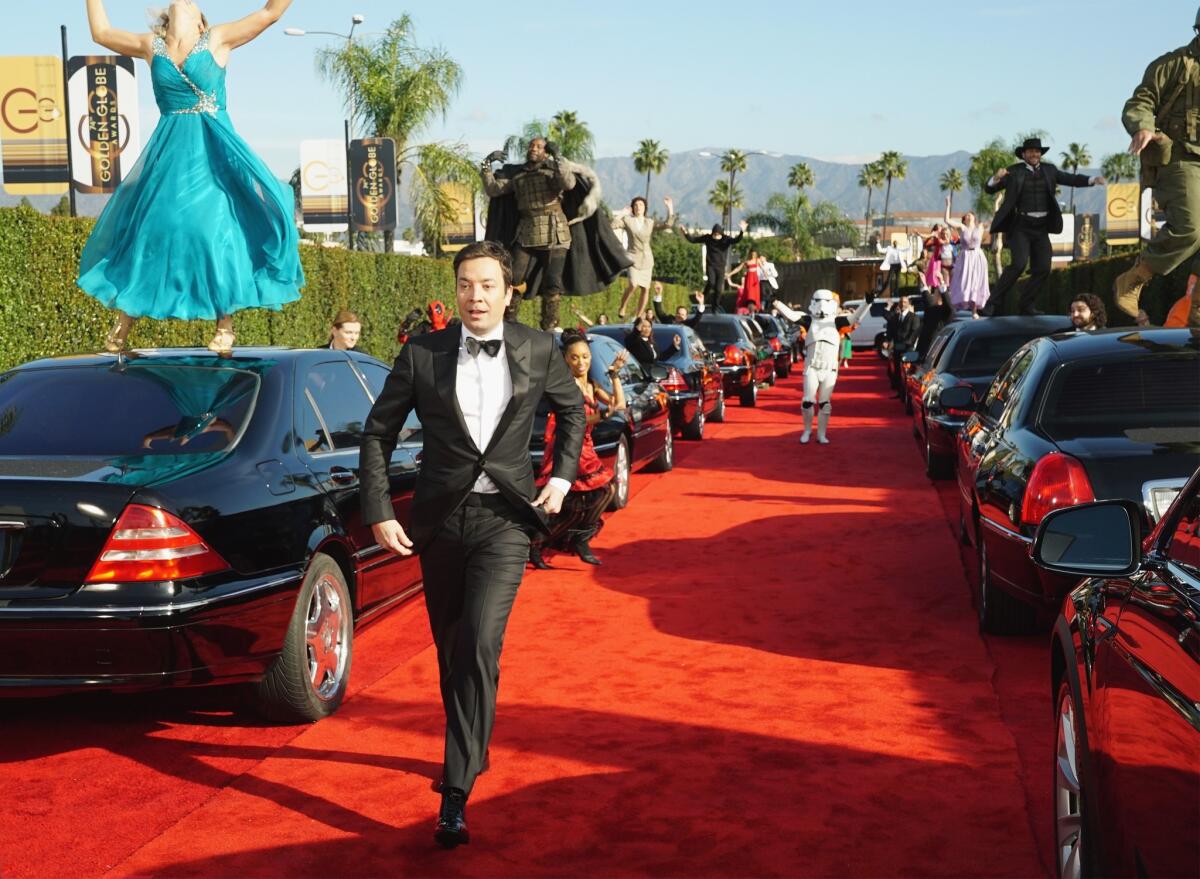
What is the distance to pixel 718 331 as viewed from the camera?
2580 cm

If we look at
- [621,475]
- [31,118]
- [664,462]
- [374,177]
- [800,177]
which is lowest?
[664,462]

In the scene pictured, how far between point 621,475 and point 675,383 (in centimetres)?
558

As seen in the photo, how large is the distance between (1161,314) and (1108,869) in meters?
17.9

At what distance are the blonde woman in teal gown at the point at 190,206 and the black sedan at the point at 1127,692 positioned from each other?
530 centimetres

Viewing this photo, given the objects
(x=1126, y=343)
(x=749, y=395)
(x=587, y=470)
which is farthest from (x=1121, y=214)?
(x=1126, y=343)

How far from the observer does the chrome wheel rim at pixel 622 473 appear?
42.5ft

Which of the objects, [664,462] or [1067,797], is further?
[664,462]

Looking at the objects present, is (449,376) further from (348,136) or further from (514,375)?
(348,136)

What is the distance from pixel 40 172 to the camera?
2764cm

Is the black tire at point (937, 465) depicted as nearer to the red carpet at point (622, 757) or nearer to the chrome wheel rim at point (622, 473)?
the chrome wheel rim at point (622, 473)

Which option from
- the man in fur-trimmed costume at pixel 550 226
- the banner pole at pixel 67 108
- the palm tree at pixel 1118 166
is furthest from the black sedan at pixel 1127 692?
the palm tree at pixel 1118 166

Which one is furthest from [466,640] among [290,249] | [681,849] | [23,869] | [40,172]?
[40,172]

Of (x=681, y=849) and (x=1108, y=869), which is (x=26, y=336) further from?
(x=1108, y=869)

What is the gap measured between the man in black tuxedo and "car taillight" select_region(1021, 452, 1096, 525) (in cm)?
258
